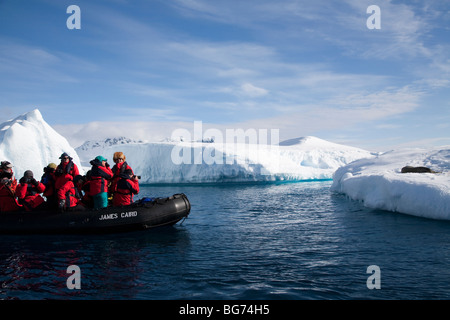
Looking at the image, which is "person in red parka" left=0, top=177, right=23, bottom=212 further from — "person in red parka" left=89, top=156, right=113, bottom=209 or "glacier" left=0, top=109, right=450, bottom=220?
"glacier" left=0, top=109, right=450, bottom=220

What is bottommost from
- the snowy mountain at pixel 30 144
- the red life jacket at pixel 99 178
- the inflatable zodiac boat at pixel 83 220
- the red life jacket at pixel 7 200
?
the inflatable zodiac boat at pixel 83 220

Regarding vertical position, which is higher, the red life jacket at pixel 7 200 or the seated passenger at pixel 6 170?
the seated passenger at pixel 6 170

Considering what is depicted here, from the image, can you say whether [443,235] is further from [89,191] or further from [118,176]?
[89,191]

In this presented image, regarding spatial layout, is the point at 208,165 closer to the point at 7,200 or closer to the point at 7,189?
the point at 7,200

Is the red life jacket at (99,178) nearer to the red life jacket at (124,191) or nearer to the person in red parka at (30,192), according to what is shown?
the red life jacket at (124,191)

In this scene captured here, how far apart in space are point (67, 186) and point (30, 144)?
17.7 metres

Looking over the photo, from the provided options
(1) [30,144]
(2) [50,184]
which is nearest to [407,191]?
(2) [50,184]

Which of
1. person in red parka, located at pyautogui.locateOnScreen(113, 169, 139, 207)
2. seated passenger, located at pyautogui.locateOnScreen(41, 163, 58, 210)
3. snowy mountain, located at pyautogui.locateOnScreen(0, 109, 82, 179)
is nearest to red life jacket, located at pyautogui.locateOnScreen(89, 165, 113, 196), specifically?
person in red parka, located at pyautogui.locateOnScreen(113, 169, 139, 207)

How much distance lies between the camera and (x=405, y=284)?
573 cm

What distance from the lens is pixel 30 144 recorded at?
79.5 feet

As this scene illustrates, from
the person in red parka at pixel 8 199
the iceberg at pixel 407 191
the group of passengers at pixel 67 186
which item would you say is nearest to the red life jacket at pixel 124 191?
the group of passengers at pixel 67 186

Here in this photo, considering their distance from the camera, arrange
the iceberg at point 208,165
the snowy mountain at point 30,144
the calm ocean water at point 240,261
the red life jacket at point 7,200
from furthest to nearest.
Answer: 1. the iceberg at point 208,165
2. the snowy mountain at point 30,144
3. the red life jacket at point 7,200
4. the calm ocean water at point 240,261

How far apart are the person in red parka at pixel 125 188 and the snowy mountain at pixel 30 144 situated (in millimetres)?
16584

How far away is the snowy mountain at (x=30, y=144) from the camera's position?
2303 centimetres
